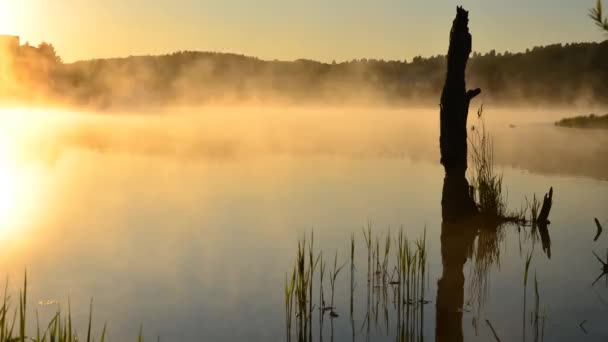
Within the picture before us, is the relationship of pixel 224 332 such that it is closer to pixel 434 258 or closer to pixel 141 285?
pixel 141 285

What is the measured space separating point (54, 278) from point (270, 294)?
2.81m

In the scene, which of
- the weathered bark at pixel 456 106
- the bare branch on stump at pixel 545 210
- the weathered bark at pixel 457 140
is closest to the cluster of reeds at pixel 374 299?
the weathered bark at pixel 457 140

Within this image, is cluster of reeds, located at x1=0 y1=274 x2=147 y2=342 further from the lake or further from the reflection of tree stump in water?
the reflection of tree stump in water

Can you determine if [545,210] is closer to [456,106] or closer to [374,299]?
[456,106]

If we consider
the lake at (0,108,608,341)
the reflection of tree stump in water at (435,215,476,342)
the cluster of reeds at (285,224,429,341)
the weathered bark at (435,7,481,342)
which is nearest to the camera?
the cluster of reeds at (285,224,429,341)

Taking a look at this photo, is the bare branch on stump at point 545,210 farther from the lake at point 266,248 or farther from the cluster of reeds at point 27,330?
the cluster of reeds at point 27,330

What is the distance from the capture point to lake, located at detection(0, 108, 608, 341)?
6.64m

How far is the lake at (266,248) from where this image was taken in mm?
6637

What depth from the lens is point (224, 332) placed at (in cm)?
644

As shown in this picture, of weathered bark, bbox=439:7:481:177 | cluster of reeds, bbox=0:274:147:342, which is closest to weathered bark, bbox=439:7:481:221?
weathered bark, bbox=439:7:481:177

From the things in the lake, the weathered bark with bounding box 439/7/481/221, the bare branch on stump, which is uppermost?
the weathered bark with bounding box 439/7/481/221

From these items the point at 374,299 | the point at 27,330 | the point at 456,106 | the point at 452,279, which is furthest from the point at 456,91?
the point at 27,330

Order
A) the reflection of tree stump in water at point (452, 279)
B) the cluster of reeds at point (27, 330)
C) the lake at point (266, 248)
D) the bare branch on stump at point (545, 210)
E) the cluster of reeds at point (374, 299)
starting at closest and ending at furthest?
1. the cluster of reeds at point (27, 330)
2. the cluster of reeds at point (374, 299)
3. the reflection of tree stump in water at point (452, 279)
4. the lake at point (266, 248)
5. the bare branch on stump at point (545, 210)

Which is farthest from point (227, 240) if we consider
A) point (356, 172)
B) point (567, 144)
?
point (567, 144)
